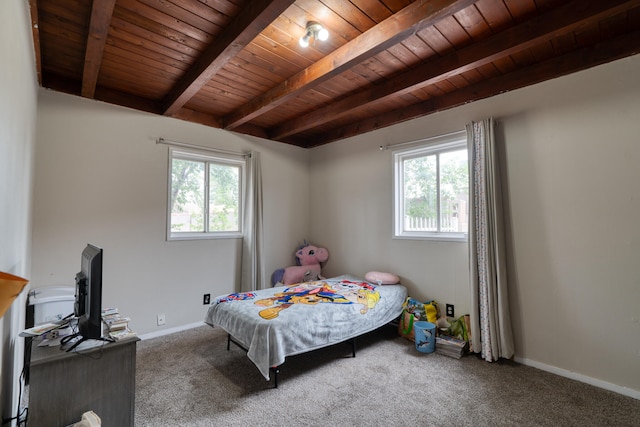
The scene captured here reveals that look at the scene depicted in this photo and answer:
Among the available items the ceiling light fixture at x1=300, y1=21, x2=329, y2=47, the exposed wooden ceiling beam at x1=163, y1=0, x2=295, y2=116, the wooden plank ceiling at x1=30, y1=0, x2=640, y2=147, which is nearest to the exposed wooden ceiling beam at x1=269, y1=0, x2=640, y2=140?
the wooden plank ceiling at x1=30, y1=0, x2=640, y2=147

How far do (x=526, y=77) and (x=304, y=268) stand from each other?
11.0 feet

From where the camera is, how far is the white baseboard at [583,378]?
220 cm

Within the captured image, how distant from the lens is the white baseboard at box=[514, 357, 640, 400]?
2197 mm

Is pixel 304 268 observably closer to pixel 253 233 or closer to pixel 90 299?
pixel 253 233

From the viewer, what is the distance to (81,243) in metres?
2.90

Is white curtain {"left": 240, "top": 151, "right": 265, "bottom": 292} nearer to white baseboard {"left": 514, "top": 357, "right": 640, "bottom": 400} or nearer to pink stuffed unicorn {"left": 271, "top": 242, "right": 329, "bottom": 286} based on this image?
pink stuffed unicorn {"left": 271, "top": 242, "right": 329, "bottom": 286}

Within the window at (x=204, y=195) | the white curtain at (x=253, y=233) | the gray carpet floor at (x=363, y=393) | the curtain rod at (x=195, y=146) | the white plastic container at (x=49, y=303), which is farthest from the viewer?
the white curtain at (x=253, y=233)

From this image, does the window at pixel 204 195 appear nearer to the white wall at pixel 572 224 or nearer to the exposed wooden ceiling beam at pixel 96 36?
the exposed wooden ceiling beam at pixel 96 36

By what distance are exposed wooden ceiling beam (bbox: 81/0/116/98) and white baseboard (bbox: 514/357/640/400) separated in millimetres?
4080

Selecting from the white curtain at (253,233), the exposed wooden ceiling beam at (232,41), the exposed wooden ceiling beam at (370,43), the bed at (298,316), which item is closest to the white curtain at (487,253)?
the bed at (298,316)

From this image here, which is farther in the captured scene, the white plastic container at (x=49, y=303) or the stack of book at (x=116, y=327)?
the white plastic container at (x=49, y=303)

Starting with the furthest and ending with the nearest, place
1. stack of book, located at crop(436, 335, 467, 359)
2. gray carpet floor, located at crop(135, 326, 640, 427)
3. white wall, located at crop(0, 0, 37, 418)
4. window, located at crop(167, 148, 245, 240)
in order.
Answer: window, located at crop(167, 148, 245, 240) → stack of book, located at crop(436, 335, 467, 359) → gray carpet floor, located at crop(135, 326, 640, 427) → white wall, located at crop(0, 0, 37, 418)

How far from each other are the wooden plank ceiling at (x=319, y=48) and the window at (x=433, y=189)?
480 mm

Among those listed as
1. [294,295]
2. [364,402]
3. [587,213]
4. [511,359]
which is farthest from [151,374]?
[587,213]
